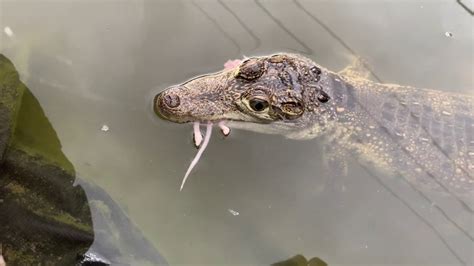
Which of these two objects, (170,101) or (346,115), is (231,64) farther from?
(346,115)

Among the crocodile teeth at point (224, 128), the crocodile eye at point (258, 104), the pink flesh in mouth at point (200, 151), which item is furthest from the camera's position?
the crocodile teeth at point (224, 128)

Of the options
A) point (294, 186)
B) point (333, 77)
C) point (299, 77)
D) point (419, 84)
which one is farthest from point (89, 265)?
point (419, 84)

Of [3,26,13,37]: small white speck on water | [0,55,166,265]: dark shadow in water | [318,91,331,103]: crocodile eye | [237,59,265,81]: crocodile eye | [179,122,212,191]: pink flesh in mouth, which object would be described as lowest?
[0,55,166,265]: dark shadow in water

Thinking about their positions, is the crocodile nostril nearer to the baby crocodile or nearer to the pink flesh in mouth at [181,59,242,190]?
the baby crocodile

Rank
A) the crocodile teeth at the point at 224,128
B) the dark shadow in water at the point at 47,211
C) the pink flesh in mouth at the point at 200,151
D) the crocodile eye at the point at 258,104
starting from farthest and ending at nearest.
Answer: the crocodile teeth at the point at 224,128 → the pink flesh in mouth at the point at 200,151 → the crocodile eye at the point at 258,104 → the dark shadow in water at the point at 47,211

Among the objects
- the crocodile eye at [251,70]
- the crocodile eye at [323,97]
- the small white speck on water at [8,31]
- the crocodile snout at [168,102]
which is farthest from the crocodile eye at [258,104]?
the small white speck on water at [8,31]

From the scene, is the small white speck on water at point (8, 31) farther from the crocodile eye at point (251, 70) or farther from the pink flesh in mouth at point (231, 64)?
the crocodile eye at point (251, 70)

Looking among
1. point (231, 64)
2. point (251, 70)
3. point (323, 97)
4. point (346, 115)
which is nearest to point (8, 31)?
point (231, 64)

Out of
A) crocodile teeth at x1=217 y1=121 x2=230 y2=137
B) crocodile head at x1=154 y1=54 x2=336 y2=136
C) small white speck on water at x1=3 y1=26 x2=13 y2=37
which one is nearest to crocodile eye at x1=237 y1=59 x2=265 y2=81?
crocodile head at x1=154 y1=54 x2=336 y2=136
